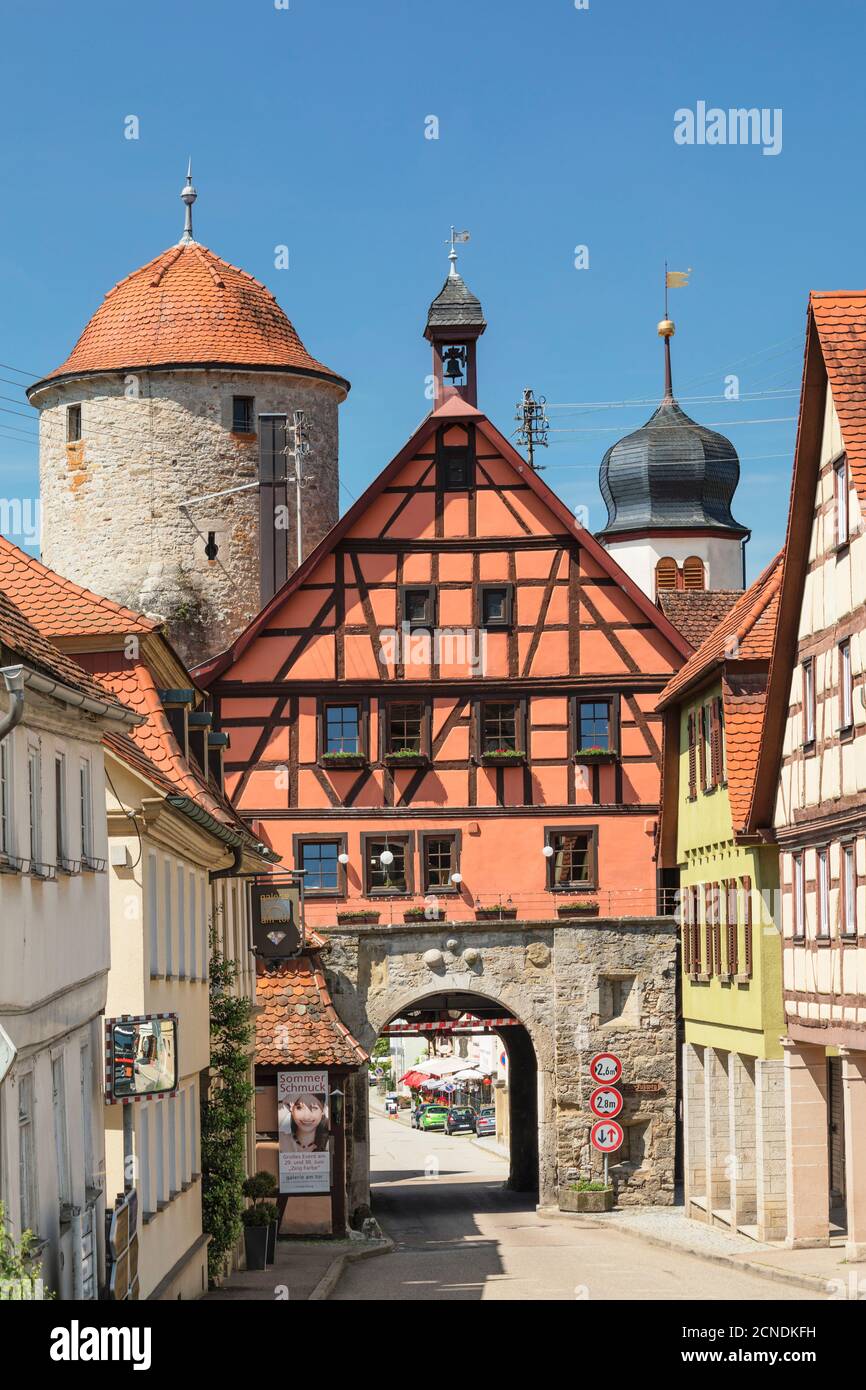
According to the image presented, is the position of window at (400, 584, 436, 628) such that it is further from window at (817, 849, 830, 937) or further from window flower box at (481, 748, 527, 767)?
window at (817, 849, 830, 937)

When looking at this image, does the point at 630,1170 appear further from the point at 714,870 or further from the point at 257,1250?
the point at 257,1250

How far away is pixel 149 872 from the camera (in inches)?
798

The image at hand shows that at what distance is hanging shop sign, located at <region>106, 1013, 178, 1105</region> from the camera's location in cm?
1742

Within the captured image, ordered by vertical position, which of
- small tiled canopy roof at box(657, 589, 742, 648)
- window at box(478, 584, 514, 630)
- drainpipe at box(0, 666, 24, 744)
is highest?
small tiled canopy roof at box(657, 589, 742, 648)

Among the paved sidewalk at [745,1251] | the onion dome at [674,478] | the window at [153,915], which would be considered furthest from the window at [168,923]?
the onion dome at [674,478]

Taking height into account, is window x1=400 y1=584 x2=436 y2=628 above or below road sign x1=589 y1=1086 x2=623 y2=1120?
above

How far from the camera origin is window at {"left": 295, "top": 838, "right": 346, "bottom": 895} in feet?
134

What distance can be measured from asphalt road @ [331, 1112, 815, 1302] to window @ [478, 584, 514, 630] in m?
9.85

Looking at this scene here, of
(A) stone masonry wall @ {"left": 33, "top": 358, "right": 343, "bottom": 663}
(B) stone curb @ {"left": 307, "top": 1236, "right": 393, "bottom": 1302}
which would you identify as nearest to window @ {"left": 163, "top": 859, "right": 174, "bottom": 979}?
(B) stone curb @ {"left": 307, "top": 1236, "right": 393, "bottom": 1302}

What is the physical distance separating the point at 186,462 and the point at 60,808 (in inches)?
1377

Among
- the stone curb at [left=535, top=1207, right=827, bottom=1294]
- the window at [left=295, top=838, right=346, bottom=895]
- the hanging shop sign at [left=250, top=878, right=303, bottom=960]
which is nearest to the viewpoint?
the stone curb at [left=535, top=1207, right=827, bottom=1294]

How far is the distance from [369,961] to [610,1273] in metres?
12.4

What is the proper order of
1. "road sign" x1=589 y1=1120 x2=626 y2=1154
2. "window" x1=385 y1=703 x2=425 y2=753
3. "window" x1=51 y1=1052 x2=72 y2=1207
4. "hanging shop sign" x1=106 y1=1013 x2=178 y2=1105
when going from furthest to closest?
"window" x1=385 y1=703 x2=425 y2=753
"road sign" x1=589 y1=1120 x2=626 y2=1154
"hanging shop sign" x1=106 y1=1013 x2=178 y2=1105
"window" x1=51 y1=1052 x2=72 y2=1207

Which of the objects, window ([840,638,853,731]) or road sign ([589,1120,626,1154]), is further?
road sign ([589,1120,626,1154])
